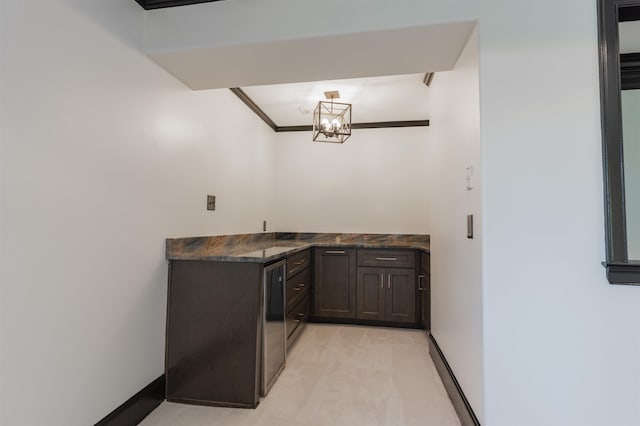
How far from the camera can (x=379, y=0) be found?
1640mm

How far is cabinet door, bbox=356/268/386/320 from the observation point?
3549 mm

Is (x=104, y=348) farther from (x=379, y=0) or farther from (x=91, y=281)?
(x=379, y=0)

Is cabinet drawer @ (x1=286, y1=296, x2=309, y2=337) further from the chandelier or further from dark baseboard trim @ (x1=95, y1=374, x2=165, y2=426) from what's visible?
the chandelier

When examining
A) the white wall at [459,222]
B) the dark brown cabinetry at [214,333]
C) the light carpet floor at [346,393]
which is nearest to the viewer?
the white wall at [459,222]

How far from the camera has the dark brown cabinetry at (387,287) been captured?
3500mm

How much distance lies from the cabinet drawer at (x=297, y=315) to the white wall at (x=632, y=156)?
233 cm

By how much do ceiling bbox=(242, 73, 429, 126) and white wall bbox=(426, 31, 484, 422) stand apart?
20.3 inches

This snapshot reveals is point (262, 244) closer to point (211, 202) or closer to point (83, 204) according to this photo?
point (211, 202)

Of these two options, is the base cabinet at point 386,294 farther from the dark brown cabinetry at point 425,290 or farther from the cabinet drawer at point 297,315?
the cabinet drawer at point 297,315

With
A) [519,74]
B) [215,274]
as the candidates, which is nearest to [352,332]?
[215,274]

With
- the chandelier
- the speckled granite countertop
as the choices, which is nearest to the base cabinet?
the speckled granite countertop

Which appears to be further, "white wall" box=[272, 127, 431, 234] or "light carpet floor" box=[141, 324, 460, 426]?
"white wall" box=[272, 127, 431, 234]

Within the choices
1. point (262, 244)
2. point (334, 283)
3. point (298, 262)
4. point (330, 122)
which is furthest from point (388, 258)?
point (330, 122)

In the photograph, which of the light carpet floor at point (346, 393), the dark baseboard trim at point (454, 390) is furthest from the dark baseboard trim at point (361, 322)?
the dark baseboard trim at point (454, 390)
